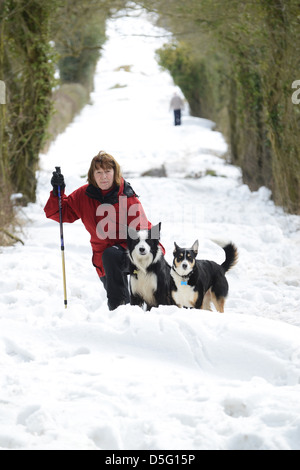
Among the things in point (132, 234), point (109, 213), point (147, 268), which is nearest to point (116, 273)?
point (147, 268)

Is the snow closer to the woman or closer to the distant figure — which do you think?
the woman

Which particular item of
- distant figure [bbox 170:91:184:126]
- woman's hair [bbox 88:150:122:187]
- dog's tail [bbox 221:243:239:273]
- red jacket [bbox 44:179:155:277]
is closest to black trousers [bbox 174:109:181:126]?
distant figure [bbox 170:91:184:126]

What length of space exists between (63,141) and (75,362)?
74.1 ft

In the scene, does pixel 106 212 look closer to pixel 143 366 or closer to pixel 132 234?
pixel 132 234

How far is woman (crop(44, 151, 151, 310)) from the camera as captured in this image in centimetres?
526

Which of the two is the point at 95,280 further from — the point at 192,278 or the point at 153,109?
the point at 153,109

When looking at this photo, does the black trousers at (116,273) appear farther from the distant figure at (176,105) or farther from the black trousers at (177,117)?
the black trousers at (177,117)

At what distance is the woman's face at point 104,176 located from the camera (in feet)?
17.2

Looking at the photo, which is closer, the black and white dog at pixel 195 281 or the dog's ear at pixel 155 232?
the dog's ear at pixel 155 232

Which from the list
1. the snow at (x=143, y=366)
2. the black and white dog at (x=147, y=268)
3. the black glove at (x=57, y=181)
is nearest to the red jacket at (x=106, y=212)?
the black glove at (x=57, y=181)

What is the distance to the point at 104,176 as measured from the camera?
17.2 feet

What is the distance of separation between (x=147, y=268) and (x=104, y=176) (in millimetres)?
922

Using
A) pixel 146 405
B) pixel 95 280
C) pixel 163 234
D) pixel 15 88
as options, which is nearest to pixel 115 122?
pixel 15 88

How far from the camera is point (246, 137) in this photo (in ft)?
49.4
